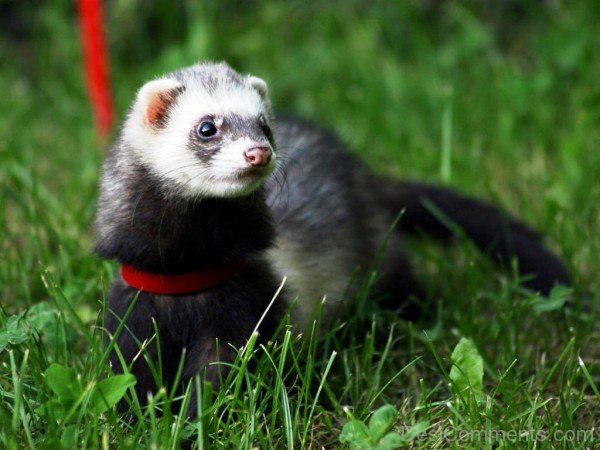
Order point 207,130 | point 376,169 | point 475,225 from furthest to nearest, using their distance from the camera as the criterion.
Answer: point 376,169 < point 475,225 < point 207,130

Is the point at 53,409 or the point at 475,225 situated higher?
the point at 53,409

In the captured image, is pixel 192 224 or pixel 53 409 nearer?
pixel 53 409

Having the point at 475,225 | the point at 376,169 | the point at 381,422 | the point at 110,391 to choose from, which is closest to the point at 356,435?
the point at 381,422

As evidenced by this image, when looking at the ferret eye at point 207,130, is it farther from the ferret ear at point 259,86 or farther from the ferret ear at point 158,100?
the ferret ear at point 259,86

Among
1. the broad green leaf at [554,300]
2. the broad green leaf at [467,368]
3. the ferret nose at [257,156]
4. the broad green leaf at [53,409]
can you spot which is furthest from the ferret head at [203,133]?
the broad green leaf at [554,300]

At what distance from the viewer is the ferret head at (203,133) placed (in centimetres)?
185

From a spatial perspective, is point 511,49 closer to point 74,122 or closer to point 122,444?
point 74,122

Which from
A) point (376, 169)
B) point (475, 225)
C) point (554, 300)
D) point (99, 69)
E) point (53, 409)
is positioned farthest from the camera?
point (99, 69)

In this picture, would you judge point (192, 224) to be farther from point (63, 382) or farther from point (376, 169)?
point (376, 169)

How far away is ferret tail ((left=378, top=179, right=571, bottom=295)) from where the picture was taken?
2.69 metres

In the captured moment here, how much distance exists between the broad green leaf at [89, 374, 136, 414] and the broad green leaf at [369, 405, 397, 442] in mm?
481

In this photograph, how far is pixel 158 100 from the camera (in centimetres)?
199

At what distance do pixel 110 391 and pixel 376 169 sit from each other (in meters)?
2.08

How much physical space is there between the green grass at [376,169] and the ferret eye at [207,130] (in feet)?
1.57
